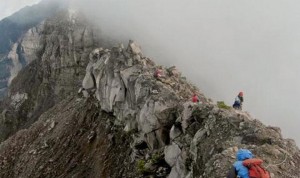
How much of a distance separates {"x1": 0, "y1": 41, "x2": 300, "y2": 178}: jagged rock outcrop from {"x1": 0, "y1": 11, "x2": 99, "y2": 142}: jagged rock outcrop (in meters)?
32.2

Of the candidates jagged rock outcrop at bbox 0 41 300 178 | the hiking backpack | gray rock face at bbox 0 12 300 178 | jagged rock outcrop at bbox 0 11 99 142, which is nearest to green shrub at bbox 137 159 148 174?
jagged rock outcrop at bbox 0 41 300 178

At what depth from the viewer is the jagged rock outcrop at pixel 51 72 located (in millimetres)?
94625

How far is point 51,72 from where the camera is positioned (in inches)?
4050

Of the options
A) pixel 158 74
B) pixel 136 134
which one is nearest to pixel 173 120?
pixel 136 134

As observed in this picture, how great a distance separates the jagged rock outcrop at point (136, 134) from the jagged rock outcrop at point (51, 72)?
106 ft

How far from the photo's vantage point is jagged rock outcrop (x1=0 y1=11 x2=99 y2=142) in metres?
94.6

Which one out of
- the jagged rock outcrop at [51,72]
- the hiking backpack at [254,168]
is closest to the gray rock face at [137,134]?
the hiking backpack at [254,168]

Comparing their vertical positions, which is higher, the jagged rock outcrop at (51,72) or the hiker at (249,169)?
the hiker at (249,169)

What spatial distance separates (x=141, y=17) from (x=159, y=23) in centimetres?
382

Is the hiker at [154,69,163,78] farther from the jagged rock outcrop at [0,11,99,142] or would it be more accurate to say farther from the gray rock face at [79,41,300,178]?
the jagged rock outcrop at [0,11,99,142]

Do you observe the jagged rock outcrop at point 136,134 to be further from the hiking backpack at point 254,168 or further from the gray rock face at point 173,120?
the hiking backpack at point 254,168

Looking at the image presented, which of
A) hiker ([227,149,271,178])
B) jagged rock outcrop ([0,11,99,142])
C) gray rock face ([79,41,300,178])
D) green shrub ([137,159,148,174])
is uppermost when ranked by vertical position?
hiker ([227,149,271,178])

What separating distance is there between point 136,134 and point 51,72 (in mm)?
65179

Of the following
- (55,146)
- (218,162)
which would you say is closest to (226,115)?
(218,162)
